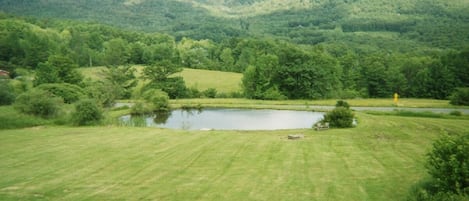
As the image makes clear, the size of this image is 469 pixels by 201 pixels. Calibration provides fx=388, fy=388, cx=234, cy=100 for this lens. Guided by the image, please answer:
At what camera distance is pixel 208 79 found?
289 feet

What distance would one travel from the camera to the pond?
4176 centimetres

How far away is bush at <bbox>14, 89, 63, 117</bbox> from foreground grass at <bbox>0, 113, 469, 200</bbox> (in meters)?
6.25

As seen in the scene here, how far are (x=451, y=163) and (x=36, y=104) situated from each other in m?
33.7

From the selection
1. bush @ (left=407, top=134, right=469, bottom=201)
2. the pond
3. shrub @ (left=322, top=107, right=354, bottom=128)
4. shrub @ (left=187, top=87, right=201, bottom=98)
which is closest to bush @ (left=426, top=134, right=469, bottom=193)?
bush @ (left=407, top=134, right=469, bottom=201)

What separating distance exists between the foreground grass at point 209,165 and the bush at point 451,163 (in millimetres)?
763

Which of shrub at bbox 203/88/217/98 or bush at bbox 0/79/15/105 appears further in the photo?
shrub at bbox 203/88/217/98

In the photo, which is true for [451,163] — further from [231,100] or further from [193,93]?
[193,93]

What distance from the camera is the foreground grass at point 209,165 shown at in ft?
50.0

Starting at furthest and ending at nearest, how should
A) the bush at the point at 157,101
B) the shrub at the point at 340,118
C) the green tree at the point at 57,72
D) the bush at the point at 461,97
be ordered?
the green tree at the point at 57,72, the bush at the point at 157,101, the bush at the point at 461,97, the shrub at the point at 340,118

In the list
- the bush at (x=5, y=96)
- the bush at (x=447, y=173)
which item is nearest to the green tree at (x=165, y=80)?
the bush at (x=5, y=96)

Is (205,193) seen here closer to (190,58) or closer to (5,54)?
Answer: (5,54)

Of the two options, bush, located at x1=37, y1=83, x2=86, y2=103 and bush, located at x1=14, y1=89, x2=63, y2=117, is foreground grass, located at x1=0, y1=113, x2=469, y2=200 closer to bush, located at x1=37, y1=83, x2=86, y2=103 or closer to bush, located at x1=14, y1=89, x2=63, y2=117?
bush, located at x1=14, y1=89, x2=63, y2=117

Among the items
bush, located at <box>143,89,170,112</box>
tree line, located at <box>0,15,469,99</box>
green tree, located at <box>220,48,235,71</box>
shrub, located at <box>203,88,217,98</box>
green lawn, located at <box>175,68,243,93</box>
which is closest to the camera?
bush, located at <box>143,89,170,112</box>

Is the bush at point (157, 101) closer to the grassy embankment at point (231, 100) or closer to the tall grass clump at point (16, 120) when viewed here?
the grassy embankment at point (231, 100)
